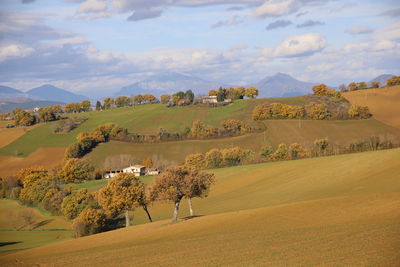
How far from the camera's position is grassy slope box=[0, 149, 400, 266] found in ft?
92.6

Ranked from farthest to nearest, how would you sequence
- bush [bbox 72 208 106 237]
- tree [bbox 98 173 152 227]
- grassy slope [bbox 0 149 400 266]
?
tree [bbox 98 173 152 227] → bush [bbox 72 208 106 237] → grassy slope [bbox 0 149 400 266]

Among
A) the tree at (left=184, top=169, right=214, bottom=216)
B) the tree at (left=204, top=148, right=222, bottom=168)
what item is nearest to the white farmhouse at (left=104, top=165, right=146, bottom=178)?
the tree at (left=204, top=148, right=222, bottom=168)

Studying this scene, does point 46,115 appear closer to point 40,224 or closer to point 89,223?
point 40,224

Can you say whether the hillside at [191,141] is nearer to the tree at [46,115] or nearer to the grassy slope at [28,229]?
the tree at [46,115]

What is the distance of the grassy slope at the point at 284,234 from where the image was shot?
28219 millimetres

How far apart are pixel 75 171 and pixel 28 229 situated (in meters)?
43.4

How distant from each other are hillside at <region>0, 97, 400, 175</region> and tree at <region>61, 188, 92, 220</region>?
46.3 meters

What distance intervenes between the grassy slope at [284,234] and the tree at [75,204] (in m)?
19.0

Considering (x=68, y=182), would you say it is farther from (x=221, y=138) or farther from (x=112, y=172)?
(x=221, y=138)

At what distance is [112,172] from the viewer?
12825 centimetres

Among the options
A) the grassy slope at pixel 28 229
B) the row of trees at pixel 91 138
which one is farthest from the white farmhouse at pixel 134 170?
the grassy slope at pixel 28 229

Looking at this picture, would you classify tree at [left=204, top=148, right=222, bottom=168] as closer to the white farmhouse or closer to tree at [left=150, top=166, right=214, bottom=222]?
the white farmhouse

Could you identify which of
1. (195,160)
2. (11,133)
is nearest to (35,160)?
(11,133)

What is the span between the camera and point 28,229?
78250 mm
